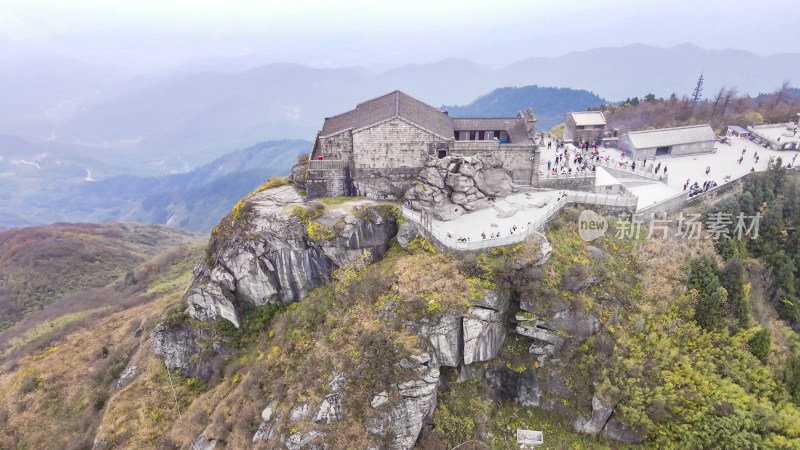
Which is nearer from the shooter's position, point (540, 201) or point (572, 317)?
point (572, 317)

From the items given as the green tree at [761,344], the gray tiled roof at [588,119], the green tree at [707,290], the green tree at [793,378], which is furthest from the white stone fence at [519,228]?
the gray tiled roof at [588,119]

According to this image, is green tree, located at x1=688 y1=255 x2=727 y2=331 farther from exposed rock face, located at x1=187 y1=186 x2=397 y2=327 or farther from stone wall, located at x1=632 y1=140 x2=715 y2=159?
stone wall, located at x1=632 y1=140 x2=715 y2=159

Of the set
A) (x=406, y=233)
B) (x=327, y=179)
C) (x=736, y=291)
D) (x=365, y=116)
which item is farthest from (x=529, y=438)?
(x=365, y=116)

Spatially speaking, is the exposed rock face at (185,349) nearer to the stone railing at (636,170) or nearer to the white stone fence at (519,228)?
the white stone fence at (519,228)

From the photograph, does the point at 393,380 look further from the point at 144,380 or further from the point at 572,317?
the point at 144,380

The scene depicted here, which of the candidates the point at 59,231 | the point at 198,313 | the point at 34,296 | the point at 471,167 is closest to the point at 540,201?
the point at 471,167

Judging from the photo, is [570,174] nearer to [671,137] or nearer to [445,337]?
[445,337]
